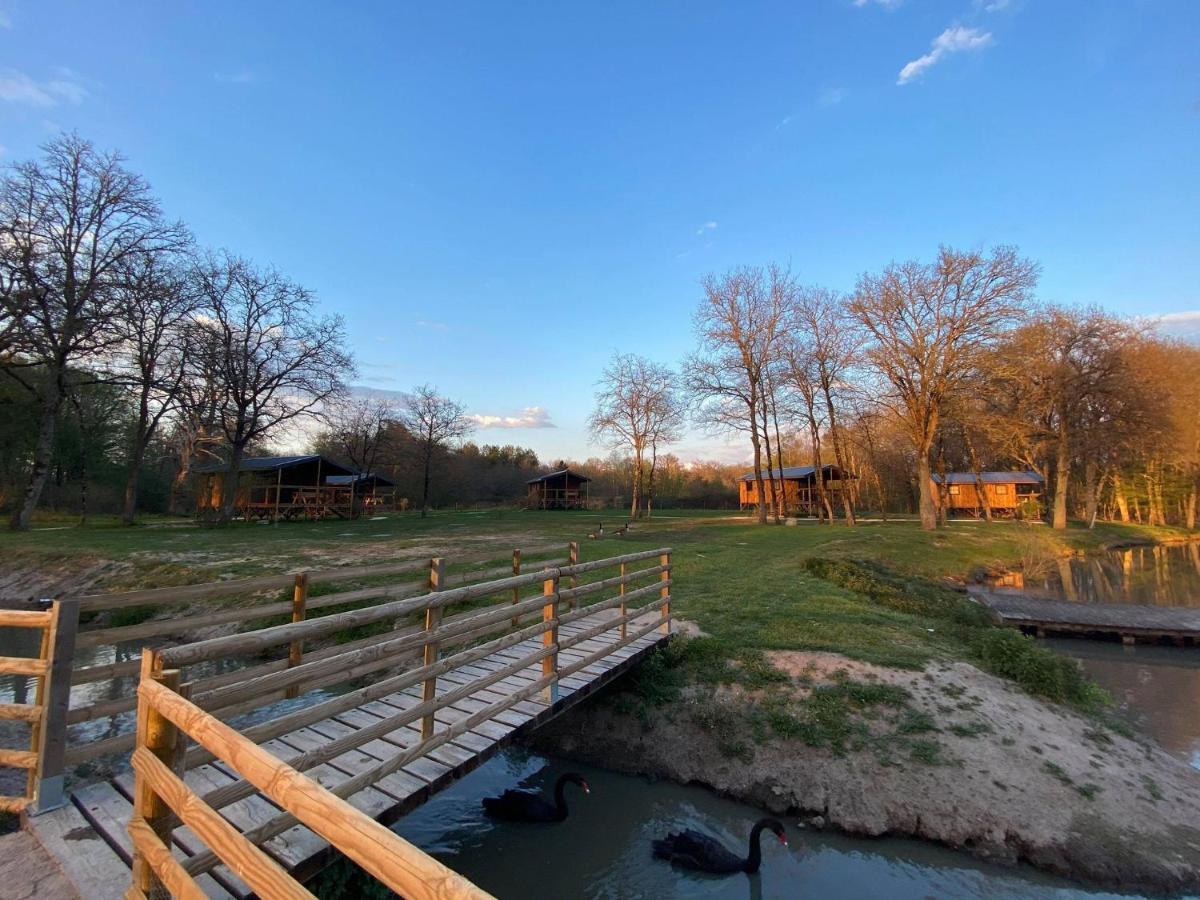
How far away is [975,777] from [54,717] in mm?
7238

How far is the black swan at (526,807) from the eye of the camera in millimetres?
5207

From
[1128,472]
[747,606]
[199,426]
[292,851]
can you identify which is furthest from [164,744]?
[1128,472]

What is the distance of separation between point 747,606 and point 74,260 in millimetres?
28030

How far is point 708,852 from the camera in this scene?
183 inches

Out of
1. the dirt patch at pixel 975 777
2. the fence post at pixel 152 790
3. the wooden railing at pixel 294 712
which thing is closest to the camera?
the wooden railing at pixel 294 712

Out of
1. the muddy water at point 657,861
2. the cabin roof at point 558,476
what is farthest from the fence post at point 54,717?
the cabin roof at point 558,476

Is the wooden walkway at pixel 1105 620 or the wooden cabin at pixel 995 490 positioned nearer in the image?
the wooden walkway at pixel 1105 620


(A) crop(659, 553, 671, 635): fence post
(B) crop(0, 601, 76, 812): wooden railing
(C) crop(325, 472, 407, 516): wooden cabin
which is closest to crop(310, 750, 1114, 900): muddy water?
(B) crop(0, 601, 76, 812): wooden railing

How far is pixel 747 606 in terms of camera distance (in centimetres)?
991

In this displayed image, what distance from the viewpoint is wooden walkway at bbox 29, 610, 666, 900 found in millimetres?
2756

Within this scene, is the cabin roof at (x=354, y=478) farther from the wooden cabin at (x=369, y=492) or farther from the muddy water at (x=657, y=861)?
the muddy water at (x=657, y=861)

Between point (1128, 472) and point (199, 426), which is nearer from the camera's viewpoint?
point (199, 426)

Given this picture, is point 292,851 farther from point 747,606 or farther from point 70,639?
point 747,606

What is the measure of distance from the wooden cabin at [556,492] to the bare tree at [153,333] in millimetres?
29326
